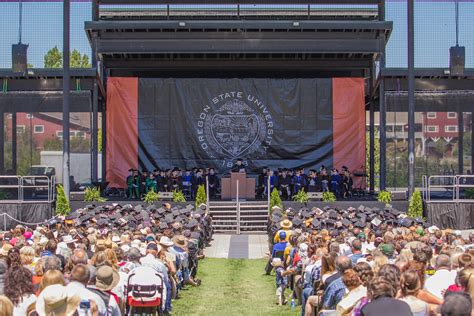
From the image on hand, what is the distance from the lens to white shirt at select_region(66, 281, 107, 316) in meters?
8.06

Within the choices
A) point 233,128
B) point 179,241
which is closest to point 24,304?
point 179,241

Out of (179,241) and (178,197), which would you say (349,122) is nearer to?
(178,197)

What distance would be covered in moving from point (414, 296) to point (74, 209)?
22113 millimetres

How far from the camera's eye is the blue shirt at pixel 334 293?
9438mm

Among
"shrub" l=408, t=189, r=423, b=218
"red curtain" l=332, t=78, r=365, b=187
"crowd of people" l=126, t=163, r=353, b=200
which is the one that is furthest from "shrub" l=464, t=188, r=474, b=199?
"red curtain" l=332, t=78, r=365, b=187

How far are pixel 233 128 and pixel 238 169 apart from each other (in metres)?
3.28

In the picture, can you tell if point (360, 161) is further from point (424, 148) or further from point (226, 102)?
point (226, 102)

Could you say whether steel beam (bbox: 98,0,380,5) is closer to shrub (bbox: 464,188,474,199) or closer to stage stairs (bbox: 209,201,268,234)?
stage stairs (bbox: 209,201,268,234)

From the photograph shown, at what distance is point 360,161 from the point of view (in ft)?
114

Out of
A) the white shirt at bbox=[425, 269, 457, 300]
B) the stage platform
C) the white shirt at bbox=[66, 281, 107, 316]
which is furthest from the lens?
the stage platform

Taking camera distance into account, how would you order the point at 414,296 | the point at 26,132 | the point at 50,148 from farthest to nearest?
the point at 50,148 < the point at 26,132 < the point at 414,296

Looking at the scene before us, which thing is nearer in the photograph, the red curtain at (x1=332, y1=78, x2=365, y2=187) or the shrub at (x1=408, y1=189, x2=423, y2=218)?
the shrub at (x1=408, y1=189, x2=423, y2=218)

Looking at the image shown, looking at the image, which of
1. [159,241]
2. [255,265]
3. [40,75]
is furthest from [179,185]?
[159,241]

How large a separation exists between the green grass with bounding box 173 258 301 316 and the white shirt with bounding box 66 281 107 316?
548 cm
